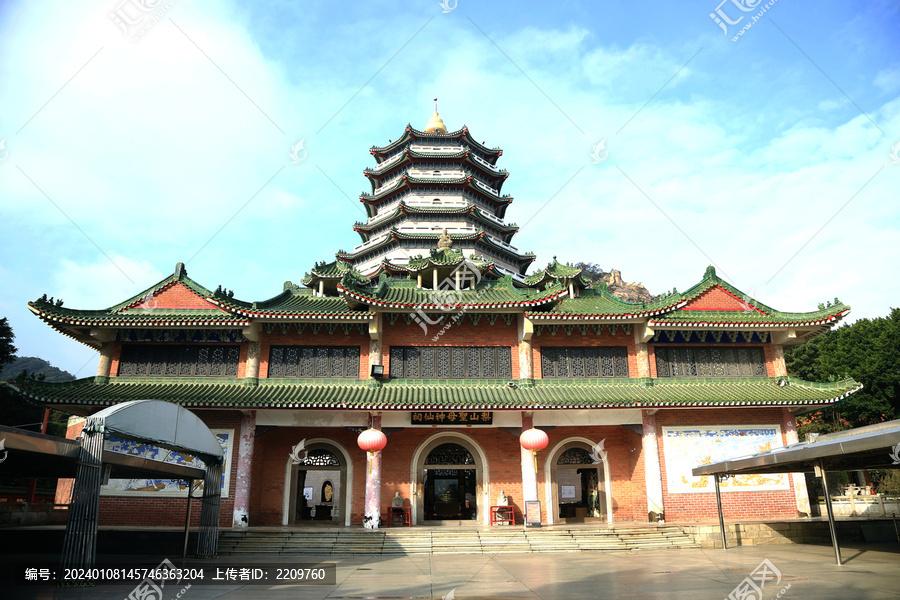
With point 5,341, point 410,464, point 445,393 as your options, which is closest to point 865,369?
point 445,393

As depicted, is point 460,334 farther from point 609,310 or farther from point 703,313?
point 703,313

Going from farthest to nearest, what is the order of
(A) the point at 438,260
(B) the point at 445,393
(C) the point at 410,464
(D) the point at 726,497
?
(A) the point at 438,260, (C) the point at 410,464, (B) the point at 445,393, (D) the point at 726,497

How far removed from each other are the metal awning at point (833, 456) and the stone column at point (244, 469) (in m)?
13.9

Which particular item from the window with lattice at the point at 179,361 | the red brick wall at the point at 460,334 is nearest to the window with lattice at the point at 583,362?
the red brick wall at the point at 460,334

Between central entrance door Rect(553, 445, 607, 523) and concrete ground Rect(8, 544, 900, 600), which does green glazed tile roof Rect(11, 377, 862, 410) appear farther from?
concrete ground Rect(8, 544, 900, 600)

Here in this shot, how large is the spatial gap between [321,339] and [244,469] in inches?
197

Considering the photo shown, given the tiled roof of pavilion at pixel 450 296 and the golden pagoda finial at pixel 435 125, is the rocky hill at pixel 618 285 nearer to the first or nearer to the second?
the golden pagoda finial at pixel 435 125

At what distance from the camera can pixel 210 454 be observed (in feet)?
Result: 44.8

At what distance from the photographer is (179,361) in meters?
20.2

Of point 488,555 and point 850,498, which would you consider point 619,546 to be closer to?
point 488,555

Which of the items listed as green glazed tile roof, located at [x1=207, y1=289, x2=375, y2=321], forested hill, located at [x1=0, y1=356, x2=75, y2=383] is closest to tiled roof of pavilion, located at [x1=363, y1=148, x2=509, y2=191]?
green glazed tile roof, located at [x1=207, y1=289, x2=375, y2=321]

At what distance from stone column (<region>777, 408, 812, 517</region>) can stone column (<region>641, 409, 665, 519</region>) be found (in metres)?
4.59

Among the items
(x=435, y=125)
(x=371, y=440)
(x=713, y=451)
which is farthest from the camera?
(x=435, y=125)

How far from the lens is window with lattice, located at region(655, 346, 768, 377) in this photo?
805 inches
